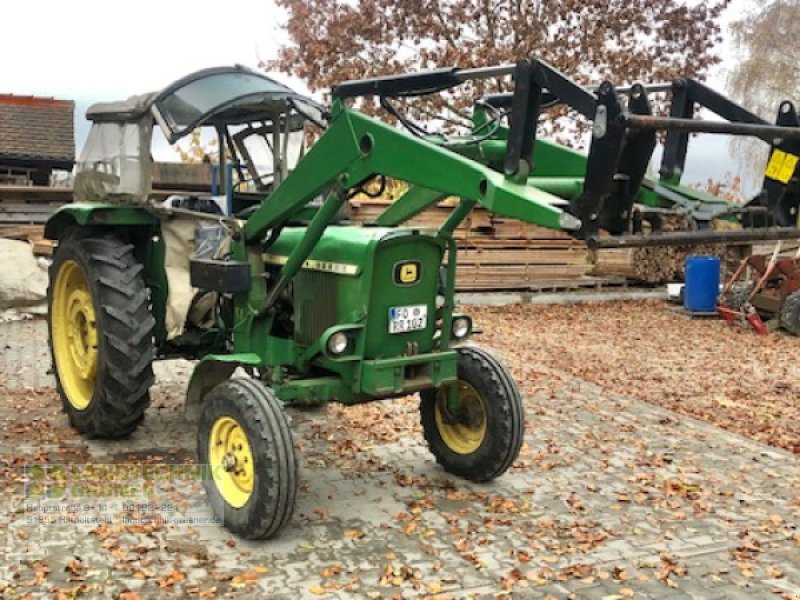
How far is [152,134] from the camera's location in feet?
18.5

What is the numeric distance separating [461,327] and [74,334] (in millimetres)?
3011

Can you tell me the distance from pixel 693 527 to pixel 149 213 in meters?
4.00

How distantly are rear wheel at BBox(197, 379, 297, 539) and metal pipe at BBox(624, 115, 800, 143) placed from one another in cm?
226

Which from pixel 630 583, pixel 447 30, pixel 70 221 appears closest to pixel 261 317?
pixel 70 221

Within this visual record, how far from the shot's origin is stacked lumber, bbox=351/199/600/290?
14828mm

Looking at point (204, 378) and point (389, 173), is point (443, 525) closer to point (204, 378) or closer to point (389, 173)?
point (204, 378)

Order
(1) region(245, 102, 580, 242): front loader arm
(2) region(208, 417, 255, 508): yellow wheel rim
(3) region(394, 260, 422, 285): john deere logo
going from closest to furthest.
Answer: (1) region(245, 102, 580, 242): front loader arm
(2) region(208, 417, 255, 508): yellow wheel rim
(3) region(394, 260, 422, 285): john deere logo

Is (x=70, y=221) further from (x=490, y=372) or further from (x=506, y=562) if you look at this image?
(x=506, y=562)

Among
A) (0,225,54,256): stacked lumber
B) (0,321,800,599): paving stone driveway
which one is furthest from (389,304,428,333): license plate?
(0,225,54,256): stacked lumber

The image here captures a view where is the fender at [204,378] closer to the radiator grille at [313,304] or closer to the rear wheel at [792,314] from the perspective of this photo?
the radiator grille at [313,304]

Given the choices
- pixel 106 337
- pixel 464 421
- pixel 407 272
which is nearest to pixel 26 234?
pixel 106 337

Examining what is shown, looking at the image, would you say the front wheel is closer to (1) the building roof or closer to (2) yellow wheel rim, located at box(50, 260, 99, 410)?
(2) yellow wheel rim, located at box(50, 260, 99, 410)

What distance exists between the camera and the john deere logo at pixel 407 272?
486 centimetres

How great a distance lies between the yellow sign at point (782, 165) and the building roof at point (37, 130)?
19728 millimetres
